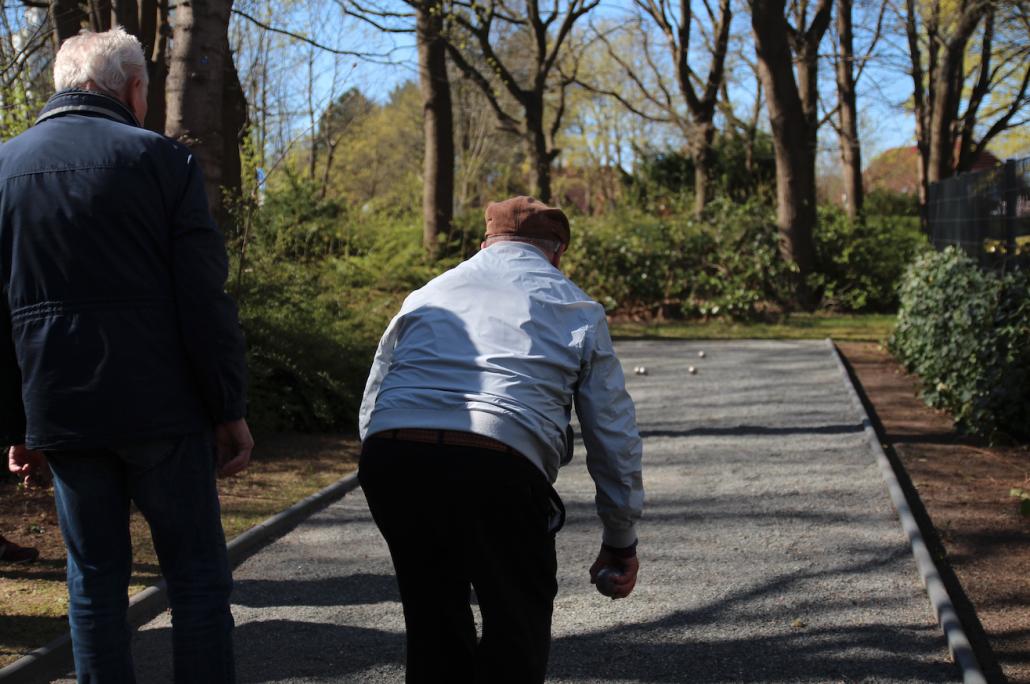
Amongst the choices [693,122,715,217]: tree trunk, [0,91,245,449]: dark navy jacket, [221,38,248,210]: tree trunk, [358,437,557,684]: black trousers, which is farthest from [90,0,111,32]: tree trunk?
[693,122,715,217]: tree trunk

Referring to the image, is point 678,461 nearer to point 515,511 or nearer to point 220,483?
point 220,483

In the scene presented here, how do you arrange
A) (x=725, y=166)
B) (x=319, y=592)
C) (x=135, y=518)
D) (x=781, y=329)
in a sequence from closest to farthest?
(x=319, y=592) → (x=135, y=518) → (x=781, y=329) → (x=725, y=166)

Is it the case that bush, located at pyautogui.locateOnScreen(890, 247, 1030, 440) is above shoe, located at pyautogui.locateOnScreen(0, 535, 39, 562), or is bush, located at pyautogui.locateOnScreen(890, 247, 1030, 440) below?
above

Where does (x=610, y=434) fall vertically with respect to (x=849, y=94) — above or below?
below

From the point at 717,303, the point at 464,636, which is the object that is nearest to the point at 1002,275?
the point at 464,636

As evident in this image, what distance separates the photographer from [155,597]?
522 centimetres

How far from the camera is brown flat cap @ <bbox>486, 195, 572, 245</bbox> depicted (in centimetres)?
310

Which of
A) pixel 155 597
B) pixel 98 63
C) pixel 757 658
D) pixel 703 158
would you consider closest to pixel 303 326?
pixel 155 597

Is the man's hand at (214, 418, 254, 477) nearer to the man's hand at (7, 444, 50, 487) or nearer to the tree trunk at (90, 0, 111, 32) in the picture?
the man's hand at (7, 444, 50, 487)

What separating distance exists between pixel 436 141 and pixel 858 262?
8.68 meters

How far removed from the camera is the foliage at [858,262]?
853 inches

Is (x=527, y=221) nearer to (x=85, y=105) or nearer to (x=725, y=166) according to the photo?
(x=85, y=105)

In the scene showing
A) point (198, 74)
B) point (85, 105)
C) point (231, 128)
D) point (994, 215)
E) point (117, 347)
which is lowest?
point (117, 347)

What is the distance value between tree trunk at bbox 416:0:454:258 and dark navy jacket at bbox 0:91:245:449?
17.3 m
